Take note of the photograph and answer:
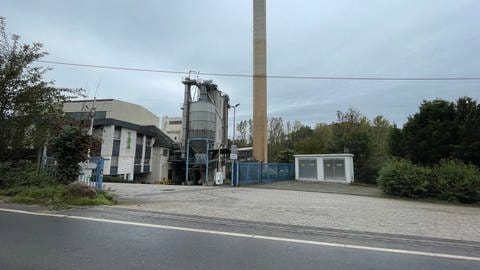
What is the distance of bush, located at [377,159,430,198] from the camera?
14.8 m

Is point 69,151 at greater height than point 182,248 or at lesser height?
greater

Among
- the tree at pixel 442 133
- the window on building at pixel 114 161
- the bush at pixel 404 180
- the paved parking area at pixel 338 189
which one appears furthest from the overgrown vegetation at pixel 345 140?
the window on building at pixel 114 161

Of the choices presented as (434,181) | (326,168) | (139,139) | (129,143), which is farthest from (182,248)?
(139,139)

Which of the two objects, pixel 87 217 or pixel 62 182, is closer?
pixel 87 217

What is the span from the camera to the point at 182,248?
15.7ft

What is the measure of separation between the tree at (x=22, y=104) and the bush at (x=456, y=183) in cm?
1780

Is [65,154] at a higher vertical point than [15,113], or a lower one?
lower

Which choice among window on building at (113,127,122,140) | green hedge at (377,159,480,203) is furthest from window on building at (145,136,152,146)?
green hedge at (377,159,480,203)

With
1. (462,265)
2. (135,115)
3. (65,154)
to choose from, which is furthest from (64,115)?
(135,115)

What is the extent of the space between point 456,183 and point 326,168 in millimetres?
10837

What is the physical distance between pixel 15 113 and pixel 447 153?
87.9ft

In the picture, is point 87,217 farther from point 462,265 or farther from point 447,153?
point 447,153

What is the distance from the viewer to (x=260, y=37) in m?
35.5

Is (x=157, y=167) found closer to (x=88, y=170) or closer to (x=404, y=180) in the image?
(x=88, y=170)
